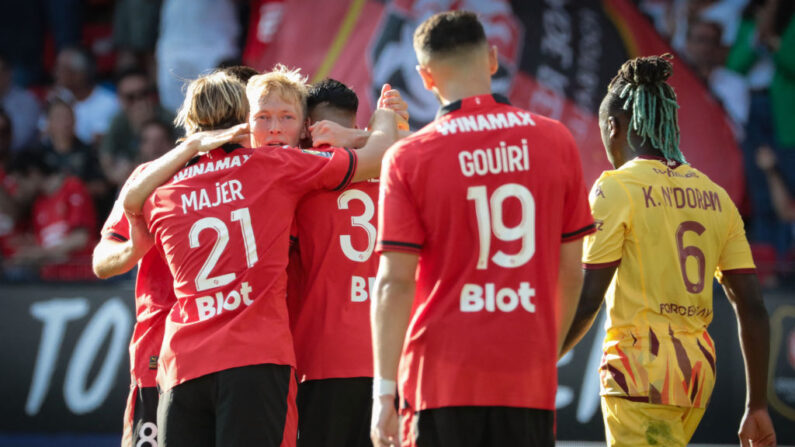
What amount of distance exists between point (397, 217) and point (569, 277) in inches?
25.5

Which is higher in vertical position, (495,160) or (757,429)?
(495,160)

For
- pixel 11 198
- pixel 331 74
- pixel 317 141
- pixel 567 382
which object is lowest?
pixel 567 382

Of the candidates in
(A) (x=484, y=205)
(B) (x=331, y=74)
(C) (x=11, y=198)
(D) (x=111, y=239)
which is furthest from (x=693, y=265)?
(C) (x=11, y=198)

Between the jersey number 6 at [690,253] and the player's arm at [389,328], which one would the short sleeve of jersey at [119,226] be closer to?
the player's arm at [389,328]

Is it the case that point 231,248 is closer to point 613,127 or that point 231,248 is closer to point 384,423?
point 384,423

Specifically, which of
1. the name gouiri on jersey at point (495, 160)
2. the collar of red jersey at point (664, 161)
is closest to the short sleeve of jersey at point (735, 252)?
the collar of red jersey at point (664, 161)

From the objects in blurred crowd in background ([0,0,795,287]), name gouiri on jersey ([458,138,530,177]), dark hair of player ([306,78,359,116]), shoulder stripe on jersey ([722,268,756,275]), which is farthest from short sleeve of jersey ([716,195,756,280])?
blurred crowd in background ([0,0,795,287])

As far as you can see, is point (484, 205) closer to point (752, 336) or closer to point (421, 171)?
point (421, 171)

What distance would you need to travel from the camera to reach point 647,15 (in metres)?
9.97

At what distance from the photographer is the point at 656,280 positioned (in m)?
3.95

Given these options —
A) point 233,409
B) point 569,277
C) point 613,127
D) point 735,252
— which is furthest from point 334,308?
point 735,252

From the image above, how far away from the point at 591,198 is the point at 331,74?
615 centimetres

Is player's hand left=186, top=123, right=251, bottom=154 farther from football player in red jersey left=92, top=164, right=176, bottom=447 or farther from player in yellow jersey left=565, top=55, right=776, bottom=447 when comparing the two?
player in yellow jersey left=565, top=55, right=776, bottom=447

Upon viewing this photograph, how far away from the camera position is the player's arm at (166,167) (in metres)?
4.07
